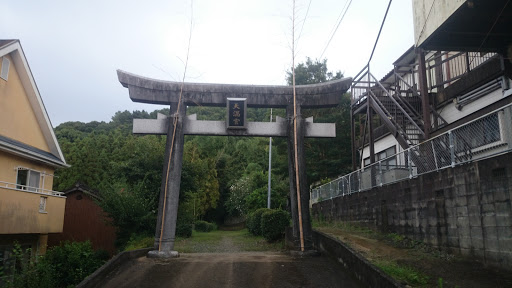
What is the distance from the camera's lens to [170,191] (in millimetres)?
13328

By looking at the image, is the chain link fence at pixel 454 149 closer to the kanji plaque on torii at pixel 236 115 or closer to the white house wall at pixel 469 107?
the white house wall at pixel 469 107

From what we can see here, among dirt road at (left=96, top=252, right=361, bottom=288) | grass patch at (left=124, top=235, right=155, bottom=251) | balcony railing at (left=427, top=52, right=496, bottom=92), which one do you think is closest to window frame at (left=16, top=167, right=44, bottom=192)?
grass patch at (left=124, top=235, right=155, bottom=251)

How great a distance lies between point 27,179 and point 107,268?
373 inches

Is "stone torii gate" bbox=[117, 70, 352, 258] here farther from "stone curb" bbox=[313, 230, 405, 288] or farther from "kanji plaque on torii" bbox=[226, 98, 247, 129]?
"stone curb" bbox=[313, 230, 405, 288]

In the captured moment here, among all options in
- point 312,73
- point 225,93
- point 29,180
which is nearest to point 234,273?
point 225,93

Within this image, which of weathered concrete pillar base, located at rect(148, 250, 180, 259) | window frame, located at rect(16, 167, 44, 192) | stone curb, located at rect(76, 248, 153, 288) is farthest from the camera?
window frame, located at rect(16, 167, 44, 192)

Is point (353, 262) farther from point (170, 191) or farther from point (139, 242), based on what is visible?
point (139, 242)

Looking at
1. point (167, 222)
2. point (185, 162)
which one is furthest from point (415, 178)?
point (185, 162)

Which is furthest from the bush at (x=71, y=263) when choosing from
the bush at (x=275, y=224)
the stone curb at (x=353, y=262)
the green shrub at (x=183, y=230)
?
the green shrub at (x=183, y=230)

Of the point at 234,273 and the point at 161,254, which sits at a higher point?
the point at 161,254

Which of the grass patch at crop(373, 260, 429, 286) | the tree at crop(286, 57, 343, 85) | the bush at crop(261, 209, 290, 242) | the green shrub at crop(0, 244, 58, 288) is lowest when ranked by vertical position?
the green shrub at crop(0, 244, 58, 288)

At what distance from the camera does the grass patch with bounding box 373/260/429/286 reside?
7.29 meters

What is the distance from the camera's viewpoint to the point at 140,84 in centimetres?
1398

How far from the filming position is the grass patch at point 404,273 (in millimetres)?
7293
